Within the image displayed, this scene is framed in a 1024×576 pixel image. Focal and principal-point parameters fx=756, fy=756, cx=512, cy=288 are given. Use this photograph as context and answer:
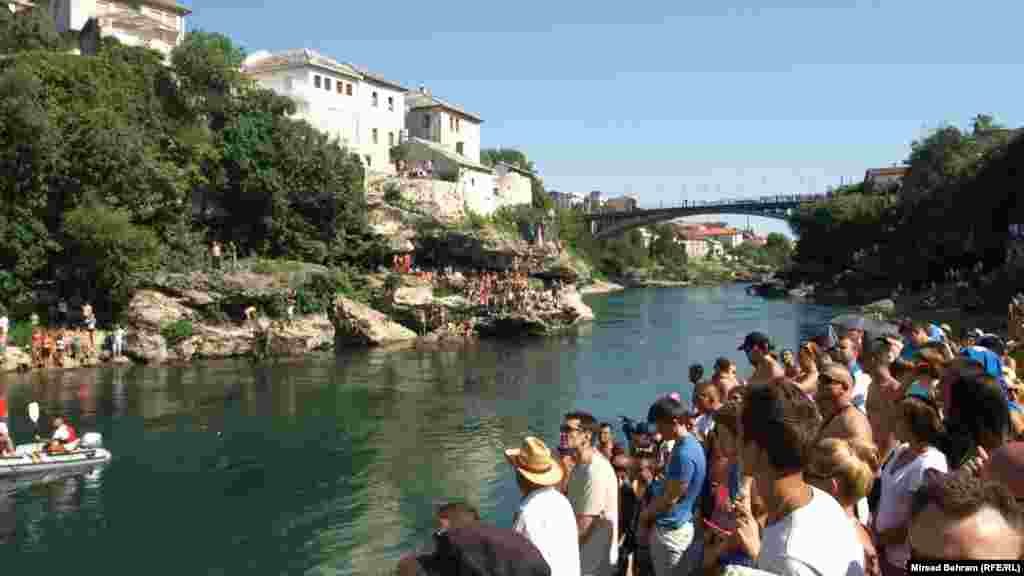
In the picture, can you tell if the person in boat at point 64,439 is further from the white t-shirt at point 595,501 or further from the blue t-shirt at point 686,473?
the blue t-shirt at point 686,473

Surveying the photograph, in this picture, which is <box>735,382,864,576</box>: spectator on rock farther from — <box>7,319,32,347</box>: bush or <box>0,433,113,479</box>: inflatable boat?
<box>7,319,32,347</box>: bush

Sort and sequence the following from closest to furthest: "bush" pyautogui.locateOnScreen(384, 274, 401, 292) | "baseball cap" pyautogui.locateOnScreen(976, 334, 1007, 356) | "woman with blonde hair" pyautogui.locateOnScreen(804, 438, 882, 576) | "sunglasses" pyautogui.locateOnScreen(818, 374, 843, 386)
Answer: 1. "woman with blonde hair" pyautogui.locateOnScreen(804, 438, 882, 576)
2. "sunglasses" pyautogui.locateOnScreen(818, 374, 843, 386)
3. "baseball cap" pyautogui.locateOnScreen(976, 334, 1007, 356)
4. "bush" pyautogui.locateOnScreen(384, 274, 401, 292)

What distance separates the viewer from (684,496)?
6.00 meters

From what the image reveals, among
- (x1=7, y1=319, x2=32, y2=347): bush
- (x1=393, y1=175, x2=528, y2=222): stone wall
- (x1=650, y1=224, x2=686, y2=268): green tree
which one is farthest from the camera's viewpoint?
(x1=650, y1=224, x2=686, y2=268): green tree

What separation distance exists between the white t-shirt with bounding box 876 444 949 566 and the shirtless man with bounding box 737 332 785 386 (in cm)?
311

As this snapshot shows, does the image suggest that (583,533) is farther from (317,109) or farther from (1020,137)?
(1020,137)

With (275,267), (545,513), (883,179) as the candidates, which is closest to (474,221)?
(275,267)

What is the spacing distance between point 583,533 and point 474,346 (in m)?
34.2

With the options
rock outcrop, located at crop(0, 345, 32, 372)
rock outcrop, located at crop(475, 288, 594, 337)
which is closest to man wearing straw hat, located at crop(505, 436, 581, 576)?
rock outcrop, located at crop(0, 345, 32, 372)

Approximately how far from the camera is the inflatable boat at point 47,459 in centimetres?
1580

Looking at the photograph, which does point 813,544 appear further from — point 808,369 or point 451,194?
point 451,194

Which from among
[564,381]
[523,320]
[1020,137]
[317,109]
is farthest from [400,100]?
[1020,137]

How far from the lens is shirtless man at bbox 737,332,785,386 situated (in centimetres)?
822

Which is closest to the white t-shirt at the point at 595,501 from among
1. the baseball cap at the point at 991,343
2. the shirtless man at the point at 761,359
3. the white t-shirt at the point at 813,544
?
the shirtless man at the point at 761,359
